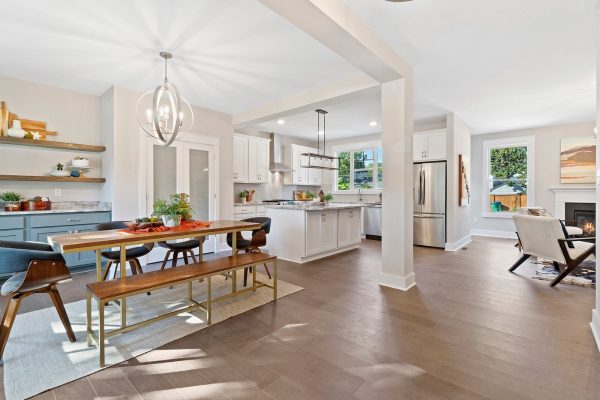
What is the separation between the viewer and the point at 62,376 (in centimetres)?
176

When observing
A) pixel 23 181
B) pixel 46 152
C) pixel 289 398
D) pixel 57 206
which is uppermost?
pixel 46 152

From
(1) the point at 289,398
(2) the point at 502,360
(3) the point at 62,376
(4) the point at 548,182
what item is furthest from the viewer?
(4) the point at 548,182

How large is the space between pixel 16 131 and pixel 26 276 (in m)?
2.91

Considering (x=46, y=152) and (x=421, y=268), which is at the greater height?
(x=46, y=152)

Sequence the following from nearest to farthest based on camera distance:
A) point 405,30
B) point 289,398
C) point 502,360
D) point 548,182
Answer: point 289,398 → point 502,360 → point 405,30 → point 548,182

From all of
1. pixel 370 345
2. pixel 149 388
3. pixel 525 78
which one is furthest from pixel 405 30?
pixel 149 388

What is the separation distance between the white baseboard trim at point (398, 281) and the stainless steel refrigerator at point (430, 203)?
111 inches

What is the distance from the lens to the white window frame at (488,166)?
677 cm

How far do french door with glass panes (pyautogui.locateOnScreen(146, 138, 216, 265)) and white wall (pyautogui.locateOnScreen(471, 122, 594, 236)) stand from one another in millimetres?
6604

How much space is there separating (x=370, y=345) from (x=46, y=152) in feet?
16.3

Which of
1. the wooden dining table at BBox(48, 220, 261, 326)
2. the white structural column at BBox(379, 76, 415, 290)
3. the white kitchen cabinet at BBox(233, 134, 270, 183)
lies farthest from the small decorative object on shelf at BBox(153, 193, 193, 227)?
the white kitchen cabinet at BBox(233, 134, 270, 183)

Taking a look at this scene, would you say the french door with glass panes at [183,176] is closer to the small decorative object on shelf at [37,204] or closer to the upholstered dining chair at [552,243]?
the small decorative object on shelf at [37,204]

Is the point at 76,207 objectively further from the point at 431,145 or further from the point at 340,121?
the point at 431,145

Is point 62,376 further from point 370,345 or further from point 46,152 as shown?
point 46,152
